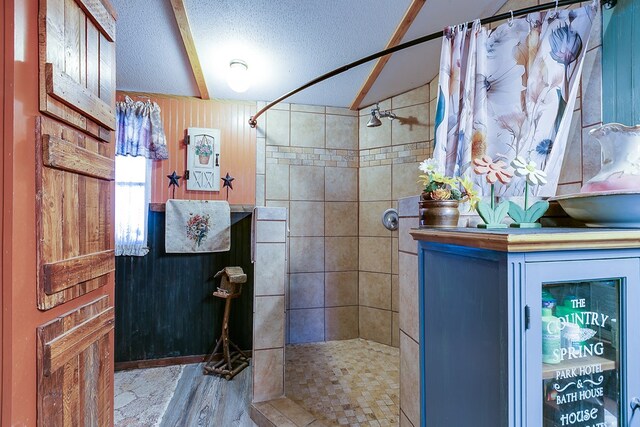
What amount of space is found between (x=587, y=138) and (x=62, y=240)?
174 centimetres

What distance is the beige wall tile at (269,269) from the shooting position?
1790 mm

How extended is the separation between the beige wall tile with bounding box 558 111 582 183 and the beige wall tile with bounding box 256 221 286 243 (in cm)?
137

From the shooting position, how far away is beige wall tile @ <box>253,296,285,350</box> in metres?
1.78

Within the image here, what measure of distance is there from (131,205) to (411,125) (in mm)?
2317

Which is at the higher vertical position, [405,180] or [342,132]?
[342,132]

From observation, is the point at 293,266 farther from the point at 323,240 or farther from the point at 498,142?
the point at 498,142

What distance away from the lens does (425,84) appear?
2.41 m

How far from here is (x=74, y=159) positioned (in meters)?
0.90

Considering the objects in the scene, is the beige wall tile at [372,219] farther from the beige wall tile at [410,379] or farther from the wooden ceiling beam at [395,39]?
the beige wall tile at [410,379]

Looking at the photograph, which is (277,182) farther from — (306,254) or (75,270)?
(75,270)

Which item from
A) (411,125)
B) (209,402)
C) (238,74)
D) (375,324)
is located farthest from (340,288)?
(238,74)

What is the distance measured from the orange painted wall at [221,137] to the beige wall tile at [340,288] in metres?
1.00

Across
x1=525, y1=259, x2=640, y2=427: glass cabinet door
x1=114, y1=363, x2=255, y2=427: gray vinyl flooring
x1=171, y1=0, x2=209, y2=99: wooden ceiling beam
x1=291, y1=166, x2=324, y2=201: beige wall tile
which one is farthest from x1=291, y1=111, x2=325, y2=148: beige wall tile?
x1=525, y1=259, x2=640, y2=427: glass cabinet door

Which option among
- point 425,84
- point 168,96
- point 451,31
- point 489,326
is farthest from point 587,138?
point 168,96
